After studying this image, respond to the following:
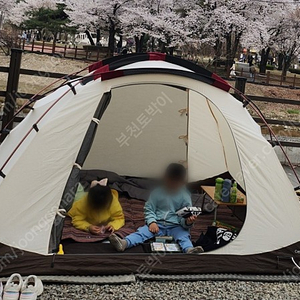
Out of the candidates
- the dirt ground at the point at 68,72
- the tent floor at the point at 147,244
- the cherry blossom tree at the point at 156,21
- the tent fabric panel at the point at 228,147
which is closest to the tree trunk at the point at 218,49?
the cherry blossom tree at the point at 156,21

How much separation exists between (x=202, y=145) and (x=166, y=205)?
5.68ft

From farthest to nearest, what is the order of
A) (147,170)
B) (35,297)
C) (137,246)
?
1. (147,170)
2. (137,246)
3. (35,297)

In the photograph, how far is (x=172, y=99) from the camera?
18.3 feet

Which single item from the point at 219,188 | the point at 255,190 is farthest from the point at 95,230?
the point at 255,190

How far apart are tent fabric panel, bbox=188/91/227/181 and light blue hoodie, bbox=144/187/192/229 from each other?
154 centimetres

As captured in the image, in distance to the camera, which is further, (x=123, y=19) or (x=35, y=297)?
(x=123, y=19)

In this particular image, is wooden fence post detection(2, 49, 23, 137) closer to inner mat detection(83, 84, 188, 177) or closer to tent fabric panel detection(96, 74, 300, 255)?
inner mat detection(83, 84, 188, 177)

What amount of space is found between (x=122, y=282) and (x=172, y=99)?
3.10 metres

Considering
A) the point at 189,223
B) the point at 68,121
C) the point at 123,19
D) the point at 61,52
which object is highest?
the point at 123,19

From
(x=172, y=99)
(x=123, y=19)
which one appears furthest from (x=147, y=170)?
(x=123, y=19)

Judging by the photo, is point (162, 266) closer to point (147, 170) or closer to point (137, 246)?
point (137, 246)

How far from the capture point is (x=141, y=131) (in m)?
5.68

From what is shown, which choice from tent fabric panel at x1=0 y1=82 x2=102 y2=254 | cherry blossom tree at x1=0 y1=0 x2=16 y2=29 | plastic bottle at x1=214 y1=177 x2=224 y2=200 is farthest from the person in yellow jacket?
cherry blossom tree at x1=0 y1=0 x2=16 y2=29

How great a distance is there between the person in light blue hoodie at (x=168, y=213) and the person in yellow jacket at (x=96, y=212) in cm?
36
